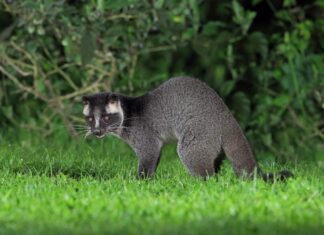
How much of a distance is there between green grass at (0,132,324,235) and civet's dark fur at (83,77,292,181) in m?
0.18

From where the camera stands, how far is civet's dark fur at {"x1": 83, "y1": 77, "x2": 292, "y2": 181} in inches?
316

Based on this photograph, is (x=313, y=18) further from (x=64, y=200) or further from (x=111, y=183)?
(x=64, y=200)

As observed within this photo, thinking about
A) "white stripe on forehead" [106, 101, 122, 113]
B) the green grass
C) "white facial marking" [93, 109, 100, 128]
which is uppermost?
"white stripe on forehead" [106, 101, 122, 113]

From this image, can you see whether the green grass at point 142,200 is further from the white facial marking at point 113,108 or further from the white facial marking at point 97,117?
the white facial marking at point 113,108

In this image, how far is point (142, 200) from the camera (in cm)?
661

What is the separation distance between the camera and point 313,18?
488 inches

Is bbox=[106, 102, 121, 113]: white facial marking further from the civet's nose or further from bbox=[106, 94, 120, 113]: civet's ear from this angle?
the civet's nose

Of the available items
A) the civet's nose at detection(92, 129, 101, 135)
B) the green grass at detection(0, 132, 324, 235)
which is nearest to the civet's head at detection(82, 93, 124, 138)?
the civet's nose at detection(92, 129, 101, 135)

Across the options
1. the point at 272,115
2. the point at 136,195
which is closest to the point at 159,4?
the point at 272,115

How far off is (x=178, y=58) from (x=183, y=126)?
404 centimetres

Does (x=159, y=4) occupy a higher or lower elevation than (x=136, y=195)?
higher

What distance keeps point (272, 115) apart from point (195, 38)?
1408mm

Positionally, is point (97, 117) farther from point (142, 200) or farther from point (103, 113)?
point (142, 200)

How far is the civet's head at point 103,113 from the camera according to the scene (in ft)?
28.1
